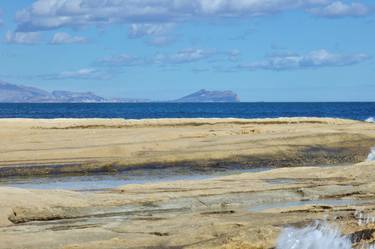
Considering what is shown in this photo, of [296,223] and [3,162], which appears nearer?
[296,223]

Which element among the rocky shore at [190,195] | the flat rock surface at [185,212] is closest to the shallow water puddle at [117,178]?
the rocky shore at [190,195]

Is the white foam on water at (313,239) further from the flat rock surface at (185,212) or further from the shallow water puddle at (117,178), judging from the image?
the shallow water puddle at (117,178)

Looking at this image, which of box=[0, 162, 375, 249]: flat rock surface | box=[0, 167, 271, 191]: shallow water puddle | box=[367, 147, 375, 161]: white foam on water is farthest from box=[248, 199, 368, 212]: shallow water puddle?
box=[367, 147, 375, 161]: white foam on water

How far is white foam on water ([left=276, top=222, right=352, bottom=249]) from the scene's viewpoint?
545 inches

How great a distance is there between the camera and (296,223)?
15.8 meters

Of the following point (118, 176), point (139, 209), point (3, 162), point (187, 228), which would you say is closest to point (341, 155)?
point (118, 176)

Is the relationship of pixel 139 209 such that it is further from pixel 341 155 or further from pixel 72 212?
pixel 341 155

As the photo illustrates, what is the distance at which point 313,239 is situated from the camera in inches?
553

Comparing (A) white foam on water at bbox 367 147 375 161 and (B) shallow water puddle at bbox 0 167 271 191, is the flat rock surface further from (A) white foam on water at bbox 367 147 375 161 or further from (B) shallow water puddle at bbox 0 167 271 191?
(A) white foam on water at bbox 367 147 375 161

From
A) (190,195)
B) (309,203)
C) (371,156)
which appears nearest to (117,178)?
(190,195)

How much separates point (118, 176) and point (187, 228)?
14584 millimetres

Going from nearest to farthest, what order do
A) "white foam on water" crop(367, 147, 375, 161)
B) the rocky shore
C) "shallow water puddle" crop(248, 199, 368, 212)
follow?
the rocky shore < "shallow water puddle" crop(248, 199, 368, 212) < "white foam on water" crop(367, 147, 375, 161)

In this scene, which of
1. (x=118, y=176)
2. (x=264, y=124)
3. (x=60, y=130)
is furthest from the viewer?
(x=264, y=124)

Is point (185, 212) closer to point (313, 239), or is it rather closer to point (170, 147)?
point (313, 239)
